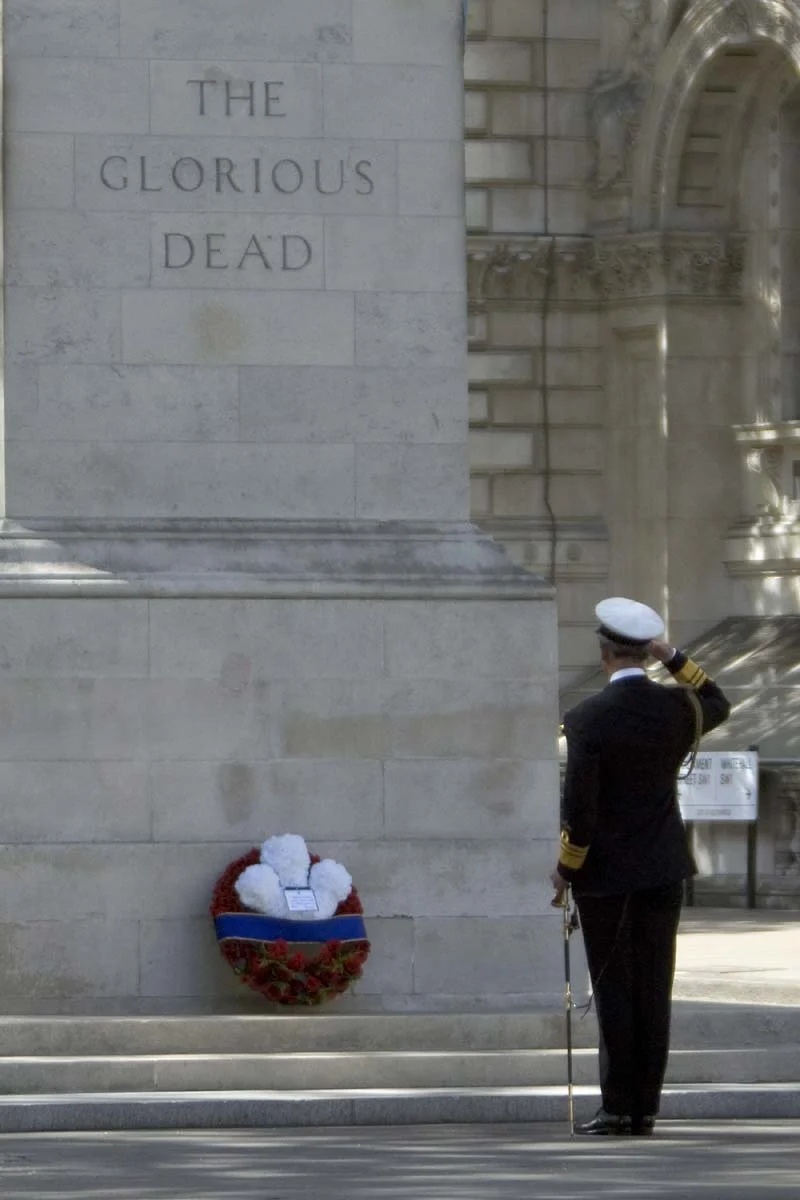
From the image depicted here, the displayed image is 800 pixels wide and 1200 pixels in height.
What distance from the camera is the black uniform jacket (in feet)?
38.6

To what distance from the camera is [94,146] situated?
599 inches

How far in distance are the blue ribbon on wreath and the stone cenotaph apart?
0.31 metres

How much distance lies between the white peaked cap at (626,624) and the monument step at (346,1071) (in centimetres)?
238

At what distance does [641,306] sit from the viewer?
31109 millimetres

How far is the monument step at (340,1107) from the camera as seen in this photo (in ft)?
41.4

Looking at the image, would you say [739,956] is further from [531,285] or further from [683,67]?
[531,285]

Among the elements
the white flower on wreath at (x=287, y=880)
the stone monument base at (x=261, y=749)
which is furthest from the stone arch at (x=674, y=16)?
the white flower on wreath at (x=287, y=880)

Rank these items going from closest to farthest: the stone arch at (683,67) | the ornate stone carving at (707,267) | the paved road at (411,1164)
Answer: the paved road at (411,1164) < the stone arch at (683,67) < the ornate stone carving at (707,267)

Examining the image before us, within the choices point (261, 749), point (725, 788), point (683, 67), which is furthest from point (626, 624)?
point (683, 67)

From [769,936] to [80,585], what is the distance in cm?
741

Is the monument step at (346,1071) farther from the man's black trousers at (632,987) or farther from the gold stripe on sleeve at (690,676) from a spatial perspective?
the gold stripe on sleeve at (690,676)

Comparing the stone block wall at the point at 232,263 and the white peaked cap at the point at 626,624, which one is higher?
the stone block wall at the point at 232,263

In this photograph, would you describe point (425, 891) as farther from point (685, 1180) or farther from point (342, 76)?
point (685, 1180)

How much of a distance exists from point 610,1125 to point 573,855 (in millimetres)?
915
